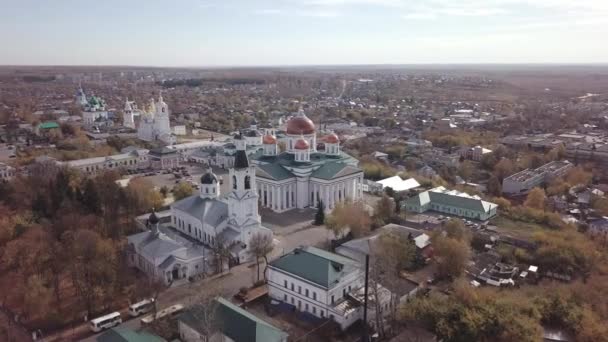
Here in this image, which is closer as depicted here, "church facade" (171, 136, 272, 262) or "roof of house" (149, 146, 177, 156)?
"church facade" (171, 136, 272, 262)

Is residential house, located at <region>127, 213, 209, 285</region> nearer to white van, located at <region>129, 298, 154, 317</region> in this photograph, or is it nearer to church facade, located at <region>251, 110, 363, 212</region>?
white van, located at <region>129, 298, 154, 317</region>

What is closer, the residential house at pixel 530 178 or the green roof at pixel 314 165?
the green roof at pixel 314 165

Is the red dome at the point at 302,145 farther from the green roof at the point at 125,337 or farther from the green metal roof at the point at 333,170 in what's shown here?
the green roof at the point at 125,337

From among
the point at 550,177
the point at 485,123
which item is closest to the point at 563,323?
the point at 550,177

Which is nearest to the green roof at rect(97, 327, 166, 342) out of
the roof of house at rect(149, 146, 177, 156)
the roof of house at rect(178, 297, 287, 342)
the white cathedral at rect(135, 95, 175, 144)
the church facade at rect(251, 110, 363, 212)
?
the roof of house at rect(178, 297, 287, 342)

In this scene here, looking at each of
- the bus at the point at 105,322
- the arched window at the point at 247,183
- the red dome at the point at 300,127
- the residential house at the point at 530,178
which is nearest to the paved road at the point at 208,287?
the bus at the point at 105,322

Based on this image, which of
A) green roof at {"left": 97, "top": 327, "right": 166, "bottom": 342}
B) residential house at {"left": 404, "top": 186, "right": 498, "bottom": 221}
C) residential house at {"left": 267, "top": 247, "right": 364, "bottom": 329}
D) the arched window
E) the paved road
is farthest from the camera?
residential house at {"left": 404, "top": 186, "right": 498, "bottom": 221}

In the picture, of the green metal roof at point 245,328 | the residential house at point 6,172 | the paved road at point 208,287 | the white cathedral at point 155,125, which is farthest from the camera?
the white cathedral at point 155,125
